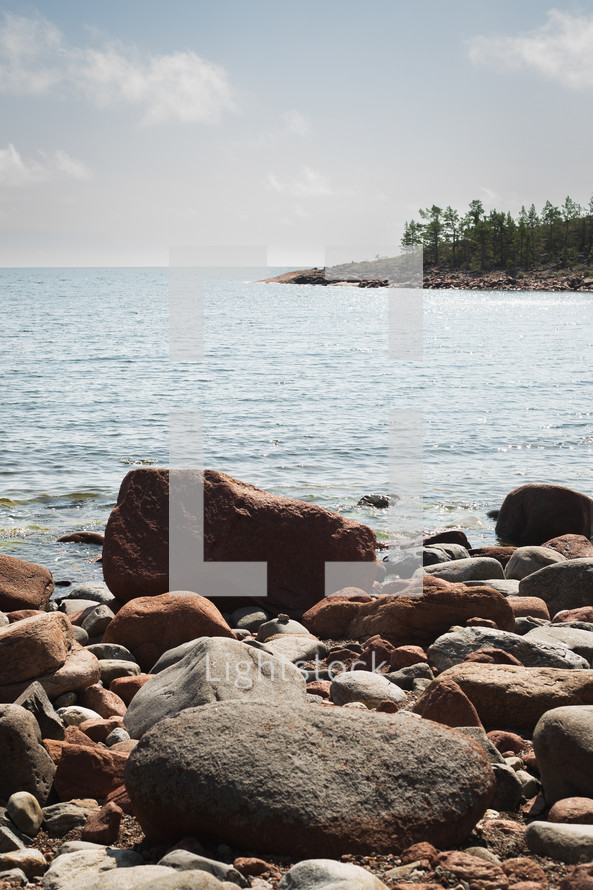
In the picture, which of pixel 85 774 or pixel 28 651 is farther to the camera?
pixel 28 651

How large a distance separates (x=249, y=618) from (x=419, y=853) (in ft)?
14.5

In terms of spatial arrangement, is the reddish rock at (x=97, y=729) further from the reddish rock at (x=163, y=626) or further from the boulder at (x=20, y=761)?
the reddish rock at (x=163, y=626)

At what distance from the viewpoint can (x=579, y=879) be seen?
292cm

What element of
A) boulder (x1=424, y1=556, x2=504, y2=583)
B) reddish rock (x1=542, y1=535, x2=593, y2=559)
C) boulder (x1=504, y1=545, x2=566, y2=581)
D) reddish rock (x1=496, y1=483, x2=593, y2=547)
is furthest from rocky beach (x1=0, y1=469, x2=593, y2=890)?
reddish rock (x1=496, y1=483, x2=593, y2=547)

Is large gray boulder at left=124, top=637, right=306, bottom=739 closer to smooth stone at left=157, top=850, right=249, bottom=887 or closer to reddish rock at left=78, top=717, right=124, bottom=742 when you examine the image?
reddish rock at left=78, top=717, right=124, bottom=742

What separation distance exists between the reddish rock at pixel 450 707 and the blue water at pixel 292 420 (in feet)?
19.0

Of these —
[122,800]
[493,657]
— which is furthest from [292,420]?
[122,800]

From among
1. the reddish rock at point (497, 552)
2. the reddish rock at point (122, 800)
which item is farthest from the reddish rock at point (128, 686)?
the reddish rock at point (497, 552)

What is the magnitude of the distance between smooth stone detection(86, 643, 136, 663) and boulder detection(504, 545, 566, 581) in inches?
167

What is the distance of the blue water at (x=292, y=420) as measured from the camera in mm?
12609

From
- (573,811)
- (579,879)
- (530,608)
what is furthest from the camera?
(530,608)

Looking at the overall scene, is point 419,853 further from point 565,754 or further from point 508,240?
point 508,240

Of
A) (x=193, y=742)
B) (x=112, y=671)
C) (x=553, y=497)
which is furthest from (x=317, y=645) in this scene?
(x=553, y=497)

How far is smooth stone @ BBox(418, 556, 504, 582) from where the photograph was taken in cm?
845
